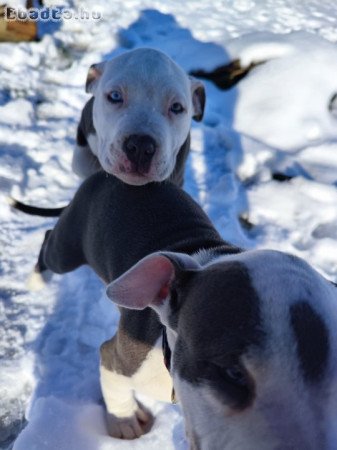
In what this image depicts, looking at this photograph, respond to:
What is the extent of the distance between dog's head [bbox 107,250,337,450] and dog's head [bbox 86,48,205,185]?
3.49 ft

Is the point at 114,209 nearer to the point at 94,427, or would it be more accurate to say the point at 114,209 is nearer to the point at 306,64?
the point at 94,427

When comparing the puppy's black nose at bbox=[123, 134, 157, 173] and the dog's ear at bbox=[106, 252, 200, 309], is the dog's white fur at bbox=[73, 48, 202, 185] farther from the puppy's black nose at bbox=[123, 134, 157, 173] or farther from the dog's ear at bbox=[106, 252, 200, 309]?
the dog's ear at bbox=[106, 252, 200, 309]

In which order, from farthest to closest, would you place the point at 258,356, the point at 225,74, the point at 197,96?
1. the point at 225,74
2. the point at 197,96
3. the point at 258,356

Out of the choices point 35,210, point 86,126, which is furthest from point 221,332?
point 86,126

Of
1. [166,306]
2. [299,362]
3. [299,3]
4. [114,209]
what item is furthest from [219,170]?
[299,3]

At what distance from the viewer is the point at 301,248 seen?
341 centimetres

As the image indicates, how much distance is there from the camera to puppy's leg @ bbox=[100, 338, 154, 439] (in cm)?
216

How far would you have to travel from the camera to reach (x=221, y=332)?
130 cm

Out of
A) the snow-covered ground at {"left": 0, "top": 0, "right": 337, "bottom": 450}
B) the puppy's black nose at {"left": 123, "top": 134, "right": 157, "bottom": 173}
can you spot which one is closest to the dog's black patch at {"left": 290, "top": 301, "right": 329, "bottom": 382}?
the puppy's black nose at {"left": 123, "top": 134, "right": 157, "bottom": 173}

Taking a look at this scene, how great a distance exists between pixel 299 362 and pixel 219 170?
290 centimetres

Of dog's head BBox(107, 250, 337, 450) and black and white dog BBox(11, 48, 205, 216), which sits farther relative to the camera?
black and white dog BBox(11, 48, 205, 216)

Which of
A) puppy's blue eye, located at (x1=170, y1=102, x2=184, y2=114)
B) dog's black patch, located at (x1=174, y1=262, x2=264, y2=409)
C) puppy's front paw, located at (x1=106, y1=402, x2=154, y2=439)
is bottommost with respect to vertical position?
puppy's front paw, located at (x1=106, y1=402, x2=154, y2=439)

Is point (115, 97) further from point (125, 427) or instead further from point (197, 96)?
point (125, 427)

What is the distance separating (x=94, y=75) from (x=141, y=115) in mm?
704
